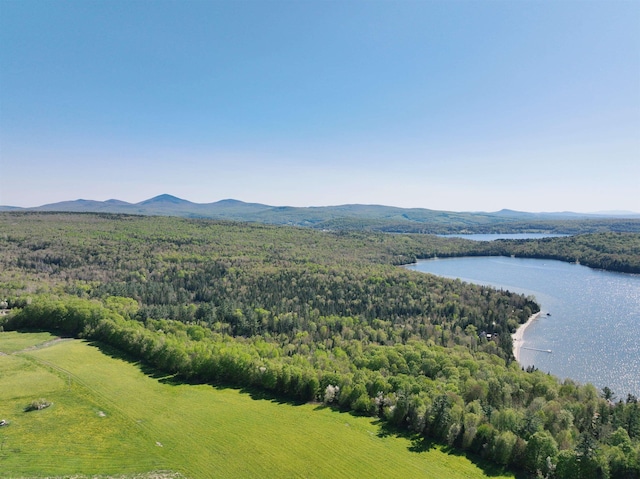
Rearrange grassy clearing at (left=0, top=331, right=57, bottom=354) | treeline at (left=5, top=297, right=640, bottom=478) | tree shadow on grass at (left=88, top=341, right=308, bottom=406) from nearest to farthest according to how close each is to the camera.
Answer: treeline at (left=5, top=297, right=640, bottom=478) → tree shadow on grass at (left=88, top=341, right=308, bottom=406) → grassy clearing at (left=0, top=331, right=57, bottom=354)

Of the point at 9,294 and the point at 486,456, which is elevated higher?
the point at 9,294

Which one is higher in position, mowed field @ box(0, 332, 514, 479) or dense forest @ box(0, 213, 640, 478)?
dense forest @ box(0, 213, 640, 478)

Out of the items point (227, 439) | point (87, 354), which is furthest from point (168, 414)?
point (87, 354)

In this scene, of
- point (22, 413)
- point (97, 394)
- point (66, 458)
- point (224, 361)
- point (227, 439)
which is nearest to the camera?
point (66, 458)

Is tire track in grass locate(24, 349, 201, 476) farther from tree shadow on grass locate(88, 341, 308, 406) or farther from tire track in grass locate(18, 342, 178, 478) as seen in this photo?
tree shadow on grass locate(88, 341, 308, 406)

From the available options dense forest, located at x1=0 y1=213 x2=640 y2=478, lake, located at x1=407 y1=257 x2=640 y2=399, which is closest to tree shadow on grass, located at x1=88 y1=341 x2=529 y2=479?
dense forest, located at x1=0 y1=213 x2=640 y2=478

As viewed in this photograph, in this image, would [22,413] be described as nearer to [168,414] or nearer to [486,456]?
[168,414]
